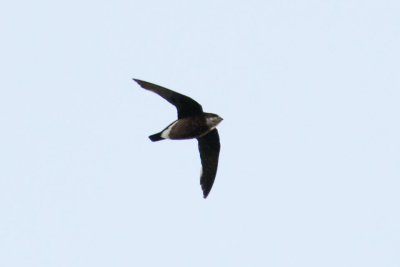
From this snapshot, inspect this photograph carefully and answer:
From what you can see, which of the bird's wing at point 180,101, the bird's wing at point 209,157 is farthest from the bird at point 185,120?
the bird's wing at point 209,157

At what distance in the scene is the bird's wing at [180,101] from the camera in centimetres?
1789

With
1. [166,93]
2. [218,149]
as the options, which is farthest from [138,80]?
[218,149]

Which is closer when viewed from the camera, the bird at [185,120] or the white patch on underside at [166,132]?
the bird at [185,120]

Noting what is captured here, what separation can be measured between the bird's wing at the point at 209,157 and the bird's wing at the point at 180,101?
953 mm

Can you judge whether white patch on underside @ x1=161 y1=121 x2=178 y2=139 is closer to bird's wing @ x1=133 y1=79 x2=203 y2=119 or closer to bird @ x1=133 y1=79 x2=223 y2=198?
bird @ x1=133 y1=79 x2=223 y2=198

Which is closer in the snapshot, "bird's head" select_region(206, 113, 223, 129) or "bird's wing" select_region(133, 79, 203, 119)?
"bird's wing" select_region(133, 79, 203, 119)

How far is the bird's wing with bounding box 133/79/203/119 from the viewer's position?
17886mm

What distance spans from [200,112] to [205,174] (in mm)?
1407

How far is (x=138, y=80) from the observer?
17.8 metres

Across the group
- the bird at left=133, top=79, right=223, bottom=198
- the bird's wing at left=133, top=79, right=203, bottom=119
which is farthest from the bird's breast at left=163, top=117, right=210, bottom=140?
the bird's wing at left=133, top=79, right=203, bottom=119

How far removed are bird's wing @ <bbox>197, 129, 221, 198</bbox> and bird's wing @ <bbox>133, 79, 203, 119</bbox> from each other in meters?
0.95

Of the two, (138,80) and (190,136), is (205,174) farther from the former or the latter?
(138,80)

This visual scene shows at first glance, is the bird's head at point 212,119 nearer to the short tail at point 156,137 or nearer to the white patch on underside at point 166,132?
the white patch on underside at point 166,132

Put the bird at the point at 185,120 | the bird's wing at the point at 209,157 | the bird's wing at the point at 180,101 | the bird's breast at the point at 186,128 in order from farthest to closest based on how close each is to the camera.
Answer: the bird's wing at the point at 209,157 → the bird's breast at the point at 186,128 → the bird at the point at 185,120 → the bird's wing at the point at 180,101
